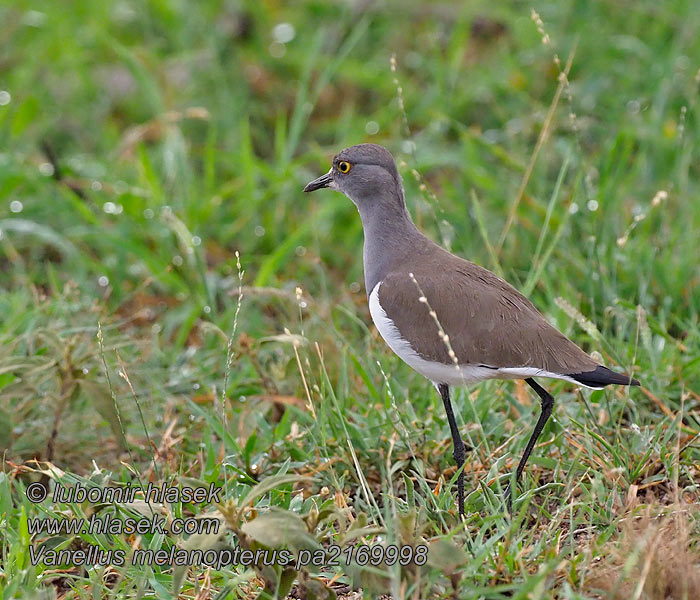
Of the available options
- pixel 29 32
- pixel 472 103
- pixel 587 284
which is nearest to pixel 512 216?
pixel 587 284

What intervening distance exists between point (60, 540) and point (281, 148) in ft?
10.7

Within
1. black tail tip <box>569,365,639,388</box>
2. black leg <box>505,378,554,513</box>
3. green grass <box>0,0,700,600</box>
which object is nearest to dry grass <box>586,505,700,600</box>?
green grass <box>0,0,700,600</box>

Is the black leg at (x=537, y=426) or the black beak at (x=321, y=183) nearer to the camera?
the black leg at (x=537, y=426)

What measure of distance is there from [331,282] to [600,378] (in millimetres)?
2543

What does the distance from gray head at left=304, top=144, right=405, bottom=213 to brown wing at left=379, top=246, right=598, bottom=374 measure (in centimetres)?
40

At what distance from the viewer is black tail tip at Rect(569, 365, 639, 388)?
321 centimetres

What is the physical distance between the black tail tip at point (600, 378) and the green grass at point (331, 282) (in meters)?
0.31

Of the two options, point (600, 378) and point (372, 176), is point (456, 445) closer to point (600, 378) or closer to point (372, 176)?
point (600, 378)

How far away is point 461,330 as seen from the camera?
11.4 ft

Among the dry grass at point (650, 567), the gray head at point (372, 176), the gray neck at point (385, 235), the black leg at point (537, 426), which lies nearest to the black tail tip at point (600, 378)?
the black leg at point (537, 426)

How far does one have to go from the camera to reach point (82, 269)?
5477 mm

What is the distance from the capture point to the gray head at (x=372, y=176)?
3.92 m

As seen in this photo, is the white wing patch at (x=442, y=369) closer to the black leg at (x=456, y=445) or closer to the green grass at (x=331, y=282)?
the black leg at (x=456, y=445)

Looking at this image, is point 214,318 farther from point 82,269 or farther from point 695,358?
point 695,358
